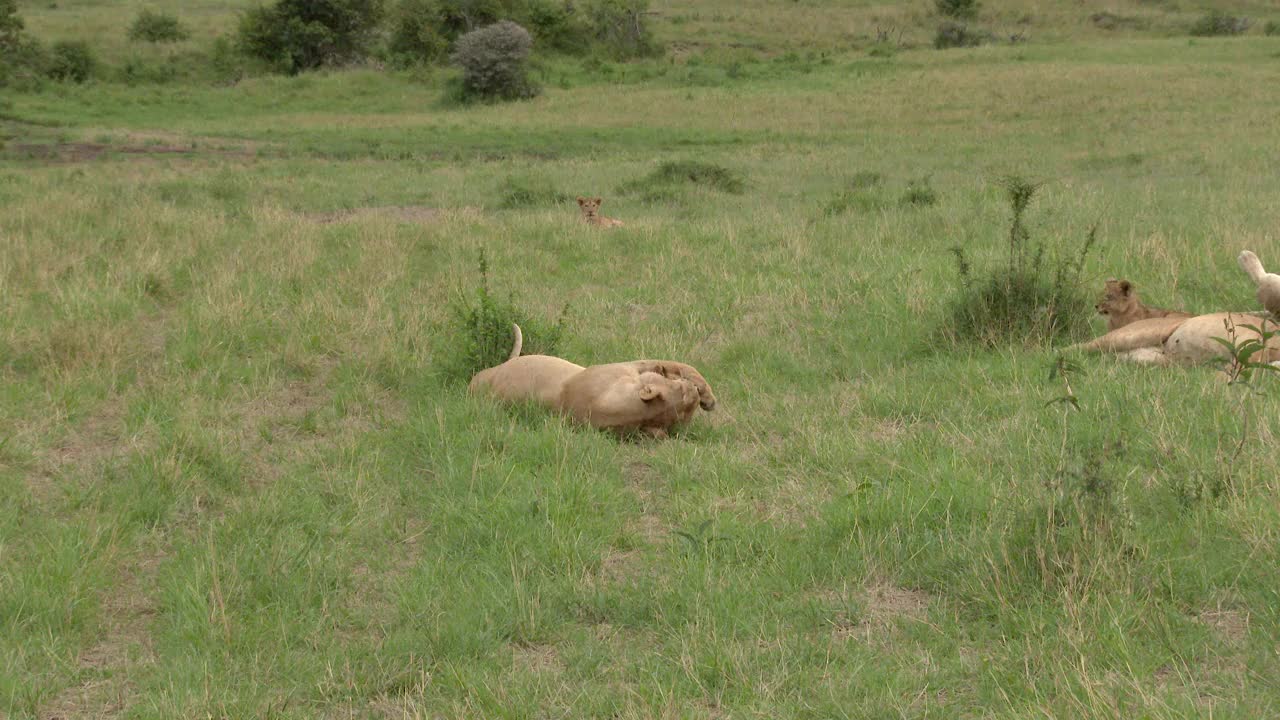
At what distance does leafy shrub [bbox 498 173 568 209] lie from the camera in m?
13.5

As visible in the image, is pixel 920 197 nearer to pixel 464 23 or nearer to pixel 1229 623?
pixel 1229 623

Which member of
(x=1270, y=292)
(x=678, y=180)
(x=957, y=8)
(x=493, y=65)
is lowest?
(x=678, y=180)

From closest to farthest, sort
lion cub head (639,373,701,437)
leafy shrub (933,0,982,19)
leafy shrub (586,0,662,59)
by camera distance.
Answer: lion cub head (639,373,701,437), leafy shrub (586,0,662,59), leafy shrub (933,0,982,19)

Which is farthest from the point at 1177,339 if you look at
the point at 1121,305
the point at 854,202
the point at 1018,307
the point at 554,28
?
the point at 554,28

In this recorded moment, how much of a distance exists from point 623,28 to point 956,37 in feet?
42.7

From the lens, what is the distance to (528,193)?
544 inches

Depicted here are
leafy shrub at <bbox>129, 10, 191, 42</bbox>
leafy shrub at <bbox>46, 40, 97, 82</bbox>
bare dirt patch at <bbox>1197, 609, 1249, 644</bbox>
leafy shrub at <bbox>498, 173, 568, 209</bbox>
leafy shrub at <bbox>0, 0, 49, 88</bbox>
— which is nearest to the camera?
bare dirt patch at <bbox>1197, 609, 1249, 644</bbox>

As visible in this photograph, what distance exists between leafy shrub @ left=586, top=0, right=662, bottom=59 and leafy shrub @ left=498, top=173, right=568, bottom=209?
967 inches

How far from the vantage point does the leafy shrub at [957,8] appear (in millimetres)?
47938

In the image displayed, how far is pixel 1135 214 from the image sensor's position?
1016 centimetres

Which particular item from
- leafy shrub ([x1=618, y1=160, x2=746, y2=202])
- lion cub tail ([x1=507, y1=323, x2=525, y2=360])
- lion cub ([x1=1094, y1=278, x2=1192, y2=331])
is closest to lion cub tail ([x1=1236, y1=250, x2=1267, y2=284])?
lion cub ([x1=1094, y1=278, x2=1192, y2=331])

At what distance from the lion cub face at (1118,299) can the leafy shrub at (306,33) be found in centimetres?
3371

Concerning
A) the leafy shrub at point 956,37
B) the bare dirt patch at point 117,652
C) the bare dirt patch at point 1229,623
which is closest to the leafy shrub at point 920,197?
the bare dirt patch at point 1229,623

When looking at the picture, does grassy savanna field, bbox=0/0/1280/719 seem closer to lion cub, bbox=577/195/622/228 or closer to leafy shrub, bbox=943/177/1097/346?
leafy shrub, bbox=943/177/1097/346
